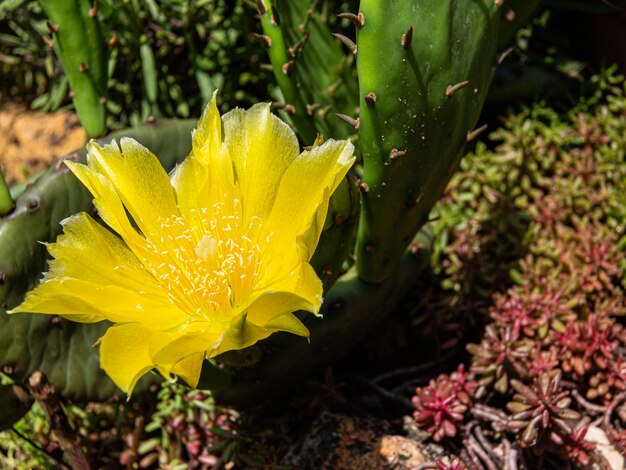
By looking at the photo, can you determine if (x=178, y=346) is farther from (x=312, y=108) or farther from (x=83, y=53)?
(x=83, y=53)

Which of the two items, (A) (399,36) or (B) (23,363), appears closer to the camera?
(A) (399,36)

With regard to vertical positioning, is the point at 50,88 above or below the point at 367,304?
above

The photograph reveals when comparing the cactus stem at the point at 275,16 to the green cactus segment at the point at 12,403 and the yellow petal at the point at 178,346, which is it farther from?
the green cactus segment at the point at 12,403

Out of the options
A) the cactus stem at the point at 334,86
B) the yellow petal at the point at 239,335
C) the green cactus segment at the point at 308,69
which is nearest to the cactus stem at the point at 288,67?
the green cactus segment at the point at 308,69

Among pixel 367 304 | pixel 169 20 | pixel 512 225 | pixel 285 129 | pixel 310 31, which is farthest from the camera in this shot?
pixel 169 20

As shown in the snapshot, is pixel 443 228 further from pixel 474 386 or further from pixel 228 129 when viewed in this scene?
pixel 228 129

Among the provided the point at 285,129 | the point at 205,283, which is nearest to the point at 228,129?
the point at 285,129

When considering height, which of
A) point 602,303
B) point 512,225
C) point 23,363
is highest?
point 23,363

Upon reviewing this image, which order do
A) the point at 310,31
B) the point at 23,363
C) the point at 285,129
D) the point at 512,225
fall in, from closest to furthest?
the point at 285,129, the point at 23,363, the point at 310,31, the point at 512,225
